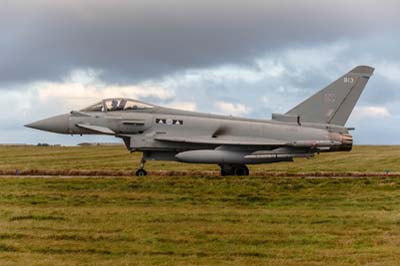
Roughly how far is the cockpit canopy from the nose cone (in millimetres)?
929

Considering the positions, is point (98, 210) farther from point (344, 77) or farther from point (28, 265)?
point (344, 77)

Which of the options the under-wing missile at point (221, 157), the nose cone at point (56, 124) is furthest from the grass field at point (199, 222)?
the nose cone at point (56, 124)

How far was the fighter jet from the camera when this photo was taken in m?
24.7

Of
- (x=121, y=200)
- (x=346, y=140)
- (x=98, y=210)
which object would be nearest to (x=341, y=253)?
(x=98, y=210)

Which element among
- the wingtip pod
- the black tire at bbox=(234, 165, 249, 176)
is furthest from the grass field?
the wingtip pod

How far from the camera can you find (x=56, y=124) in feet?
82.9

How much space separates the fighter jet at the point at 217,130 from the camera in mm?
24656

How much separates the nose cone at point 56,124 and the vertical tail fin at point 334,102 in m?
10.3

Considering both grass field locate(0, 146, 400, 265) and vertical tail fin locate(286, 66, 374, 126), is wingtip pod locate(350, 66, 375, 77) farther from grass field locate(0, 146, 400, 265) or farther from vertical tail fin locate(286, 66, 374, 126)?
grass field locate(0, 146, 400, 265)

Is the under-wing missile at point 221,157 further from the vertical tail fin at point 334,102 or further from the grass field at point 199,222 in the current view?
the grass field at point 199,222

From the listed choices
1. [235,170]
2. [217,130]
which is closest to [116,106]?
[217,130]

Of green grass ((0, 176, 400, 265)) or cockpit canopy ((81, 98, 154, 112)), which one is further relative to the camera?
cockpit canopy ((81, 98, 154, 112))

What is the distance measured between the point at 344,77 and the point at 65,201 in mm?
15145

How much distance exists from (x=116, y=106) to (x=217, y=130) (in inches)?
180
